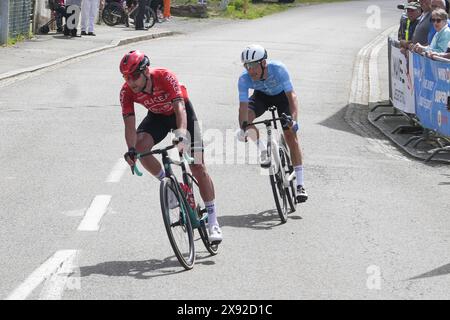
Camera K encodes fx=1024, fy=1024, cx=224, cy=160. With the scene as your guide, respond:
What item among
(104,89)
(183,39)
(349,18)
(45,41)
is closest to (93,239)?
(104,89)

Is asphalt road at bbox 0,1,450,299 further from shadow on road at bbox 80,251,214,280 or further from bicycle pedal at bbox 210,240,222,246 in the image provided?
bicycle pedal at bbox 210,240,222,246

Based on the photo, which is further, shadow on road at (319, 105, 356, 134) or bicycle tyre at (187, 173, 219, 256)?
shadow on road at (319, 105, 356, 134)

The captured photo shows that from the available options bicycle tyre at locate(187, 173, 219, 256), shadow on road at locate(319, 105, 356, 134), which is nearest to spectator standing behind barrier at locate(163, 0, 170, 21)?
shadow on road at locate(319, 105, 356, 134)

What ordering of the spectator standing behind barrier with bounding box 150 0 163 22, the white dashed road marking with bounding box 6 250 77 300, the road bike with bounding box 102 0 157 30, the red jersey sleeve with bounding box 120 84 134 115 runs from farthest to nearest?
the spectator standing behind barrier with bounding box 150 0 163 22
the road bike with bounding box 102 0 157 30
the red jersey sleeve with bounding box 120 84 134 115
the white dashed road marking with bounding box 6 250 77 300

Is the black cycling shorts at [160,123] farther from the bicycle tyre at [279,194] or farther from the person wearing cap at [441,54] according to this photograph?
the person wearing cap at [441,54]

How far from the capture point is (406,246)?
32.0ft

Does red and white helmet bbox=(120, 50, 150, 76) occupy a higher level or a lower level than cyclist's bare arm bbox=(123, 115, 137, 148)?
higher

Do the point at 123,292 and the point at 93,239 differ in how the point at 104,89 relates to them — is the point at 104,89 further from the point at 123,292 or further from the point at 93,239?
the point at 123,292

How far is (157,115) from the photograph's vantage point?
9.50 meters

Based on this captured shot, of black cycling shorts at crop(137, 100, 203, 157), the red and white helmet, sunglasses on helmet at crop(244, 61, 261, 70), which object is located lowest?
black cycling shorts at crop(137, 100, 203, 157)

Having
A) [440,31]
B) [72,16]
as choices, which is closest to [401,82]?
[440,31]

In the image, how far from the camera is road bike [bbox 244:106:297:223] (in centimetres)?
1073

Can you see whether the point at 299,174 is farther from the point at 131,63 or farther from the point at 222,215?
the point at 131,63

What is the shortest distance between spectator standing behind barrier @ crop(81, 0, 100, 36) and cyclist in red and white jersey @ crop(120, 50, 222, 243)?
1985cm
